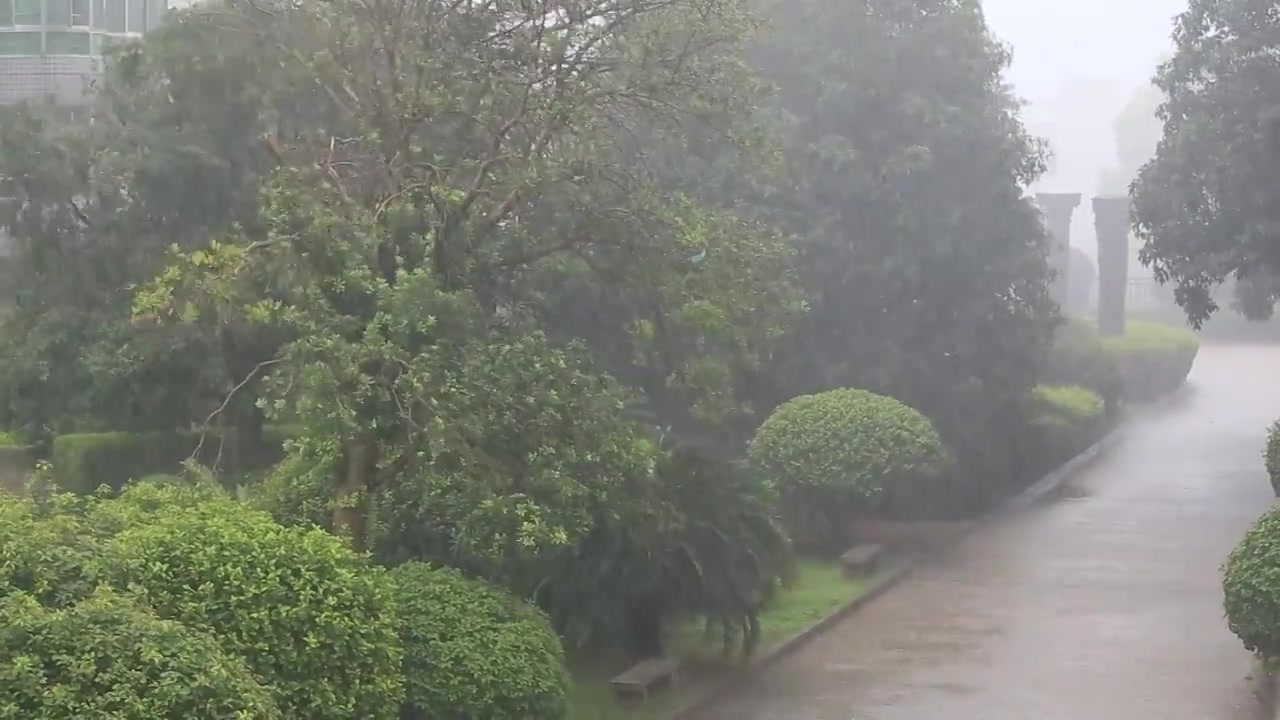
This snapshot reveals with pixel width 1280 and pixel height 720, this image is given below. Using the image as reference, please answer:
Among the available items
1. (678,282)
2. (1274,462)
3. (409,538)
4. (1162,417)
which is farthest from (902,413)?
(1162,417)

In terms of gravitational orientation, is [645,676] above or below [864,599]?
above

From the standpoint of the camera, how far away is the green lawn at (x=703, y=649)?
1053cm

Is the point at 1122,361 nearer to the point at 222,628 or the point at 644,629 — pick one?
the point at 644,629

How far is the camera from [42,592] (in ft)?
20.5

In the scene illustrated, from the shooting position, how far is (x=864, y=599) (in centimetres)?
1476

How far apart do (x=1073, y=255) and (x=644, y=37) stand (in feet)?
162

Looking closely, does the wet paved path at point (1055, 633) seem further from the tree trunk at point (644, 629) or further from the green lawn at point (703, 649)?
the tree trunk at point (644, 629)

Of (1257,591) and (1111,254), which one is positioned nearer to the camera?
(1257,591)

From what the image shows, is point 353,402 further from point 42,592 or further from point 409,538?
point 42,592

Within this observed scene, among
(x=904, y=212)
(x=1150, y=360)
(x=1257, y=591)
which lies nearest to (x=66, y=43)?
(x=904, y=212)

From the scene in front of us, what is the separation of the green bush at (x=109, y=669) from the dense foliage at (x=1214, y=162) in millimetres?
16755

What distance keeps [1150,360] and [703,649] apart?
2758cm

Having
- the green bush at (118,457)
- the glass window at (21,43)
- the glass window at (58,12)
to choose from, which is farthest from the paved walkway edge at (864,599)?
the glass window at (21,43)

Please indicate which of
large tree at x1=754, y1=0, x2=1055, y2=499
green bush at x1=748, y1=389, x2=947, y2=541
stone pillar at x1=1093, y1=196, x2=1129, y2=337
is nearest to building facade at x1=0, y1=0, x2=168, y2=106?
large tree at x1=754, y1=0, x2=1055, y2=499
